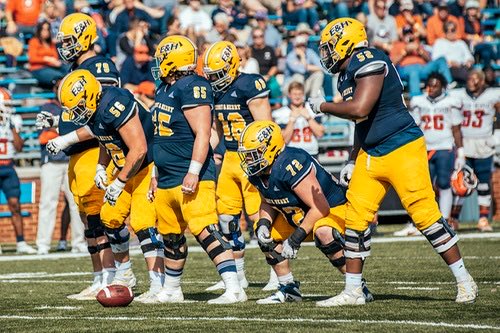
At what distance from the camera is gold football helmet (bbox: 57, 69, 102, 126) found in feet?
30.2

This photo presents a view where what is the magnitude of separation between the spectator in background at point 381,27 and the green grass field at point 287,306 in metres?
8.11

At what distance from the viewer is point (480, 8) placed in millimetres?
24375

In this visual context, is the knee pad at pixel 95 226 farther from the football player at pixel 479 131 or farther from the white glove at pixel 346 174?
the football player at pixel 479 131

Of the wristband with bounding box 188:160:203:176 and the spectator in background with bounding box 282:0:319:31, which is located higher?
the wristband with bounding box 188:160:203:176

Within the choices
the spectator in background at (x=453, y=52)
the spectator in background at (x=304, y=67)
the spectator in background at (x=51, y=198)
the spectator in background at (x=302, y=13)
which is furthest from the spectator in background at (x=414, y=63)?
the spectator in background at (x=51, y=198)

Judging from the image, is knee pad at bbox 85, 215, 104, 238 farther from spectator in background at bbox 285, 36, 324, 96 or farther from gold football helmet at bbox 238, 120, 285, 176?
spectator in background at bbox 285, 36, 324, 96

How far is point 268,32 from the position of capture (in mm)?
21141

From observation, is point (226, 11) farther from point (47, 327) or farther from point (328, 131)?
point (47, 327)

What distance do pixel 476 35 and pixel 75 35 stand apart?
47.4 feet

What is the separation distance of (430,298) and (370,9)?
46.0ft

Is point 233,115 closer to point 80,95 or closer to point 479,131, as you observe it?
point 80,95

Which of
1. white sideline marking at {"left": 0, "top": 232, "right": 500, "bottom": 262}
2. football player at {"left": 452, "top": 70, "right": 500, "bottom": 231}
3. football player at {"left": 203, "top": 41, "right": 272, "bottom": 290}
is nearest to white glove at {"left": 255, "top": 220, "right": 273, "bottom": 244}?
football player at {"left": 203, "top": 41, "right": 272, "bottom": 290}

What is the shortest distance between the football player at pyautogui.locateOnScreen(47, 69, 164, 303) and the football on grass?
377 millimetres

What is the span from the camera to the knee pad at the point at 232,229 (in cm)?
1052
